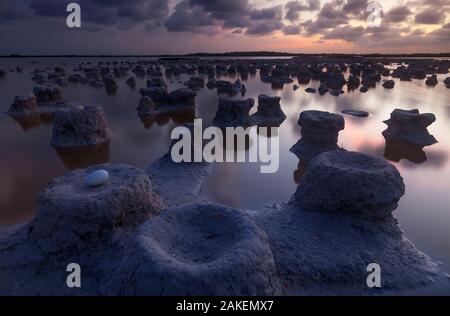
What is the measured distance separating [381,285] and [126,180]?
167 inches

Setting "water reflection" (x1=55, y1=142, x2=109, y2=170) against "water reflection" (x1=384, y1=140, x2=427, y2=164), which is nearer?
"water reflection" (x1=55, y1=142, x2=109, y2=170)

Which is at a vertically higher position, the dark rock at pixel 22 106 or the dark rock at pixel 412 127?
the dark rock at pixel 22 106

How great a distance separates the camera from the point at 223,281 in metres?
3.39

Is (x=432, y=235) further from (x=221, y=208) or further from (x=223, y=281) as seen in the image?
(x=223, y=281)

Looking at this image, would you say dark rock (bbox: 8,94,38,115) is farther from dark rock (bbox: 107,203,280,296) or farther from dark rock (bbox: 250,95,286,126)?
dark rock (bbox: 107,203,280,296)

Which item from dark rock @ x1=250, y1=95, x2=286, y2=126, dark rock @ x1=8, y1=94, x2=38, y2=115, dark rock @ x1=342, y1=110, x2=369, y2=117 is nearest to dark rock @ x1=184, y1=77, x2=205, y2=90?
dark rock @ x1=250, y1=95, x2=286, y2=126

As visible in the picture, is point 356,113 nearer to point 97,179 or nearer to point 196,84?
point 196,84

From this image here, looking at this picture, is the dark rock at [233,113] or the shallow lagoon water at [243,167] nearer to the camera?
the shallow lagoon water at [243,167]

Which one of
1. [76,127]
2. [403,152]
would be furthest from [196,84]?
[403,152]

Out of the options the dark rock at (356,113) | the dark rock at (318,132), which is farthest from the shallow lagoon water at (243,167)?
the dark rock at (318,132)

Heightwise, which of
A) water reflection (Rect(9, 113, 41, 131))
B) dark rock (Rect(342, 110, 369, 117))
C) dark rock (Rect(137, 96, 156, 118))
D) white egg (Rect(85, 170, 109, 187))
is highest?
dark rock (Rect(137, 96, 156, 118))

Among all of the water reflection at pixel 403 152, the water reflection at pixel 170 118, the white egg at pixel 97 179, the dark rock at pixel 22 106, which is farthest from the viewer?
the dark rock at pixel 22 106

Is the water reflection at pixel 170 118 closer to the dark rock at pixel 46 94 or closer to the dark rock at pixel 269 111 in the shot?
the dark rock at pixel 269 111

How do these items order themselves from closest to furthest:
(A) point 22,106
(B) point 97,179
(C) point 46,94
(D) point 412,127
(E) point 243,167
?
(B) point 97,179 → (E) point 243,167 → (D) point 412,127 → (A) point 22,106 → (C) point 46,94
